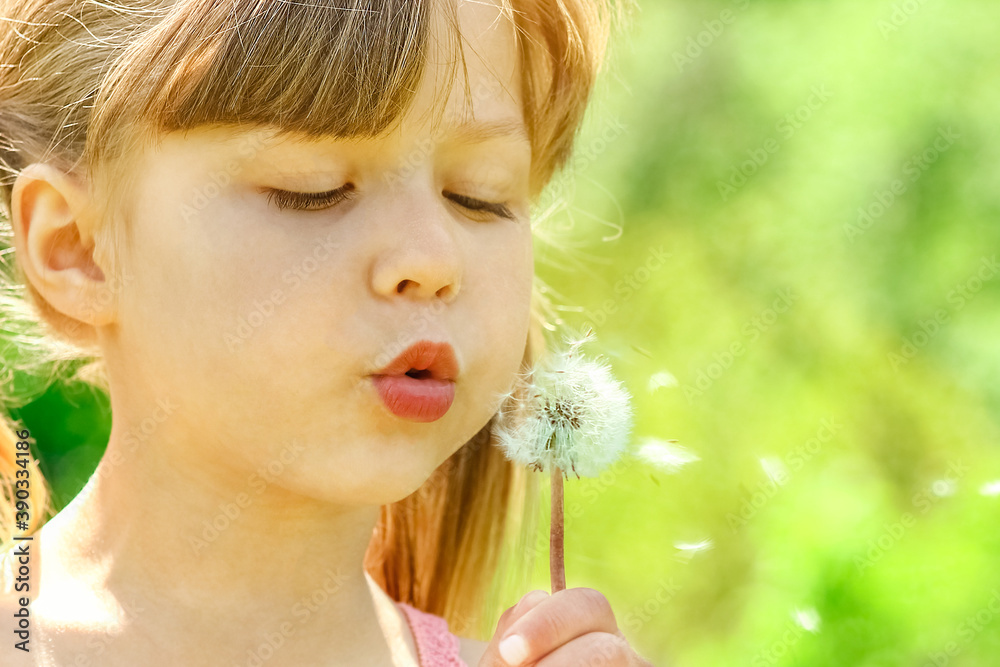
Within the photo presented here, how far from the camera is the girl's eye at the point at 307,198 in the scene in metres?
0.85

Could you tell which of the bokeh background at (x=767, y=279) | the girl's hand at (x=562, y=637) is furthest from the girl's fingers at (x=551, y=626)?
the bokeh background at (x=767, y=279)

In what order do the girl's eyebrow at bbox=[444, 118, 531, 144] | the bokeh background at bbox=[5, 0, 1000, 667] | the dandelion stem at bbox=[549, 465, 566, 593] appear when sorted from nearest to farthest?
the dandelion stem at bbox=[549, 465, 566, 593] → the girl's eyebrow at bbox=[444, 118, 531, 144] → the bokeh background at bbox=[5, 0, 1000, 667]

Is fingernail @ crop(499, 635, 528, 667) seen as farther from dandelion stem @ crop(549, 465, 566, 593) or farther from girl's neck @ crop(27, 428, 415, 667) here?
girl's neck @ crop(27, 428, 415, 667)

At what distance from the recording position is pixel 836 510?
4.66ft

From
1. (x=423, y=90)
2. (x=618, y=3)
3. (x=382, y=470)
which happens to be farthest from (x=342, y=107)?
(x=618, y=3)

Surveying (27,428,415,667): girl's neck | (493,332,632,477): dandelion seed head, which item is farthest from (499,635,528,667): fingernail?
(27,428,415,667): girl's neck

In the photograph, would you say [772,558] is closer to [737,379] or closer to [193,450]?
[737,379]

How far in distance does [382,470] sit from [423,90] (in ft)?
1.15

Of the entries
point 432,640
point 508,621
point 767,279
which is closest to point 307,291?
point 508,621

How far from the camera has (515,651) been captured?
81 centimetres

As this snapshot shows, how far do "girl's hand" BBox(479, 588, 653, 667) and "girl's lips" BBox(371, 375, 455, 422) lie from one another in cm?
19

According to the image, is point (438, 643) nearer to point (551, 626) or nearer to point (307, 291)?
point (551, 626)

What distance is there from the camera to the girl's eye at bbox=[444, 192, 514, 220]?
95 centimetres

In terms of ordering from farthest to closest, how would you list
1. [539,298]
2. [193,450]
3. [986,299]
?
[986,299], [539,298], [193,450]
